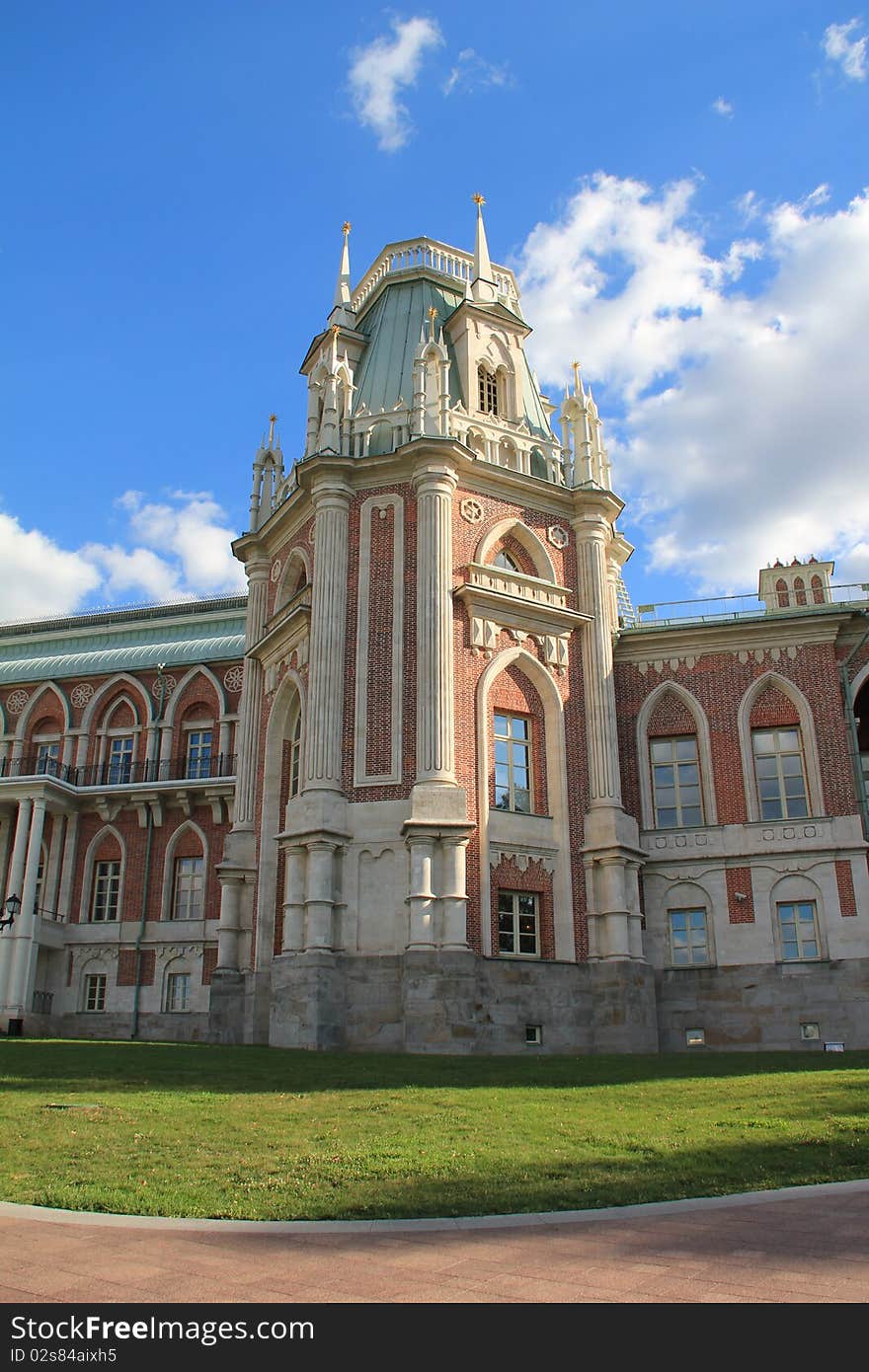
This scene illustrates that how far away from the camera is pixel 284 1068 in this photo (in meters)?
19.1

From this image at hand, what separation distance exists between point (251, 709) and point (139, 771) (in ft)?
48.6

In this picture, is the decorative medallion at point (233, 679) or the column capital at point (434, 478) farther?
the decorative medallion at point (233, 679)

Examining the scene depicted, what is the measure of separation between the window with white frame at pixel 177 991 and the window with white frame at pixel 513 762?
64.8ft

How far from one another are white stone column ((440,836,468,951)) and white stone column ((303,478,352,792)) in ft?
11.2

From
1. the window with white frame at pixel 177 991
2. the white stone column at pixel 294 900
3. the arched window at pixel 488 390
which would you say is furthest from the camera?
the window with white frame at pixel 177 991

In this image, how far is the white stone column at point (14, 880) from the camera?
40438mm

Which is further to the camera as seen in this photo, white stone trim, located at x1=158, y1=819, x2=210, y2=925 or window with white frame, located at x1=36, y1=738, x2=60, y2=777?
window with white frame, located at x1=36, y1=738, x2=60, y2=777

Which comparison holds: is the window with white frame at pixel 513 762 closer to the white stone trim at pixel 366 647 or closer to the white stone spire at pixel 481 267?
the white stone trim at pixel 366 647

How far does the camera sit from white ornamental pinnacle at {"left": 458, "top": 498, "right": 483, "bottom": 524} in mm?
30370

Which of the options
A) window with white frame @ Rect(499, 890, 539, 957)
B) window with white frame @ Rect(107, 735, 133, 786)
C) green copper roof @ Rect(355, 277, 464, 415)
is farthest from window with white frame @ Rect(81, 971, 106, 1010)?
green copper roof @ Rect(355, 277, 464, 415)

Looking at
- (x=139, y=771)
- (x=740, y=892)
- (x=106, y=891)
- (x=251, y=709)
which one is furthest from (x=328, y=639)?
(x=106, y=891)

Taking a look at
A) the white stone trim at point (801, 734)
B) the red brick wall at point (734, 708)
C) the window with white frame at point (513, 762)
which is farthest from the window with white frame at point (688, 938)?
the window with white frame at point (513, 762)

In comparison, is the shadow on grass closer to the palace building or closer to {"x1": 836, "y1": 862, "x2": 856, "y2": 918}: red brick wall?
the palace building

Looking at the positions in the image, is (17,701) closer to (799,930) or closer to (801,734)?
(801,734)
